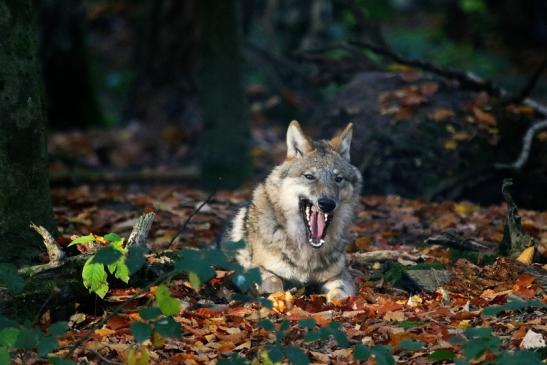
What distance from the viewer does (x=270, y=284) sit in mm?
7645

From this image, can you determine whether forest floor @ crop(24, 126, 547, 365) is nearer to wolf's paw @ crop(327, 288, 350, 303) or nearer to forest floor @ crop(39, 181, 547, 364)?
forest floor @ crop(39, 181, 547, 364)

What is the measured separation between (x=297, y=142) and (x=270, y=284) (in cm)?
136

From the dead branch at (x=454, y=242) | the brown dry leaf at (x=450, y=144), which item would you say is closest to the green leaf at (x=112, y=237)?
the dead branch at (x=454, y=242)

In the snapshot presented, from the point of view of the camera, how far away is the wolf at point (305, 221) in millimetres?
7758

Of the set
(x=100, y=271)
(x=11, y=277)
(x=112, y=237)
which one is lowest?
(x=100, y=271)

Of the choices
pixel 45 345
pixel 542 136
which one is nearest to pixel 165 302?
pixel 45 345

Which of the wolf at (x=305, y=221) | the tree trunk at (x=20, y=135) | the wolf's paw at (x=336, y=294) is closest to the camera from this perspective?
the tree trunk at (x=20, y=135)

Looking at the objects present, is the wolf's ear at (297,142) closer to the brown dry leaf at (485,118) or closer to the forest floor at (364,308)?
the forest floor at (364,308)

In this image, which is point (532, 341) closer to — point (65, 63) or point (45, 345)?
point (45, 345)

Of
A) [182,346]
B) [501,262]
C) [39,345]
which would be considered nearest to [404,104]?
[501,262]

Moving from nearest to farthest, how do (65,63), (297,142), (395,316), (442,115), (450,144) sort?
(395,316) < (297,142) < (450,144) < (442,115) < (65,63)

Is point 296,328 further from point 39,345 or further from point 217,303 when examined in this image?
point 39,345

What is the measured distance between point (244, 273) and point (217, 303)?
2.01 m

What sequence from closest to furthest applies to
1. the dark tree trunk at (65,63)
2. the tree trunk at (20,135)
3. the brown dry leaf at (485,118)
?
the tree trunk at (20,135) < the brown dry leaf at (485,118) < the dark tree trunk at (65,63)
